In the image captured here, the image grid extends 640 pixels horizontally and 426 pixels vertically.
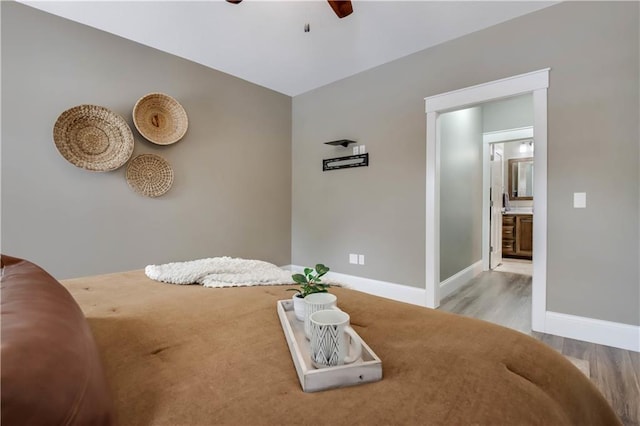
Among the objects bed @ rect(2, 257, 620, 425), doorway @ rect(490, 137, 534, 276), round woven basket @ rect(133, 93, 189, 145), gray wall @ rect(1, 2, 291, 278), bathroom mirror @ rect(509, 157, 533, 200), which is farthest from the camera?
bathroom mirror @ rect(509, 157, 533, 200)

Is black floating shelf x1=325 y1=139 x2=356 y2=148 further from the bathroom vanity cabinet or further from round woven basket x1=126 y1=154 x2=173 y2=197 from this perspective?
the bathroom vanity cabinet

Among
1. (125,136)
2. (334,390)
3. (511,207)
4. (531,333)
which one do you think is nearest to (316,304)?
(334,390)

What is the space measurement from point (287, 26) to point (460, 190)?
9.32 ft

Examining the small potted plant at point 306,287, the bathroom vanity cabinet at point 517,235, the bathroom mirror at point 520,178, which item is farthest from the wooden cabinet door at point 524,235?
the small potted plant at point 306,287

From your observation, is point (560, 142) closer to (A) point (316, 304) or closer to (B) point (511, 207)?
(A) point (316, 304)

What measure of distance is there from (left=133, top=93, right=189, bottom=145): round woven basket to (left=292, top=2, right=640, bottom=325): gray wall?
1.99m

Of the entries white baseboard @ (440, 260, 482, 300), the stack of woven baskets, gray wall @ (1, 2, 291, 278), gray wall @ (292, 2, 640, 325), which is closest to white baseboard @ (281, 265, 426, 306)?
gray wall @ (292, 2, 640, 325)

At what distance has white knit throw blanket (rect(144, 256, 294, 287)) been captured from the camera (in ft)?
4.84

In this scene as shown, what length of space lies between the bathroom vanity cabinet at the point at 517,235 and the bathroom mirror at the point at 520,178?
2.43 feet

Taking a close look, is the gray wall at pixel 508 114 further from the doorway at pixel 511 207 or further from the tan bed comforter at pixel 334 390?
the tan bed comforter at pixel 334 390

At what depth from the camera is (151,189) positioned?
9.48 feet

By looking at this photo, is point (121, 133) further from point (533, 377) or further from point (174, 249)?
point (533, 377)

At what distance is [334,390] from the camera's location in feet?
1.98

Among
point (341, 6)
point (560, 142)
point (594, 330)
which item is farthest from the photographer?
point (560, 142)
